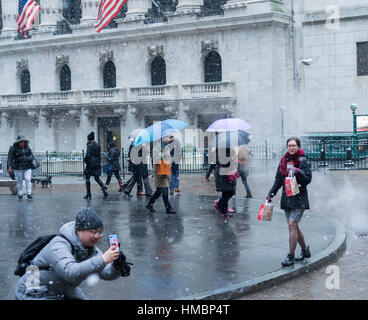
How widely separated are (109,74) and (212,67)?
7.53 metres

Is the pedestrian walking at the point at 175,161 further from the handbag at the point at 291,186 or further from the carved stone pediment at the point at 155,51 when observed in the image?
the carved stone pediment at the point at 155,51

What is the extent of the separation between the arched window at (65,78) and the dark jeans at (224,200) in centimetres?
3006

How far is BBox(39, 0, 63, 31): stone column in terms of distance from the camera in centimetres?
4250

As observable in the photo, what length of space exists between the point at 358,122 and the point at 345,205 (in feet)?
57.1

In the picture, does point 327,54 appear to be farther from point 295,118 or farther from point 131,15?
point 131,15

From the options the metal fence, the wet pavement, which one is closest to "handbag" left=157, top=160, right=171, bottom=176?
the wet pavement

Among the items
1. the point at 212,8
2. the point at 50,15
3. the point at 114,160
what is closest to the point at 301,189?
the point at 114,160

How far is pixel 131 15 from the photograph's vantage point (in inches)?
1519

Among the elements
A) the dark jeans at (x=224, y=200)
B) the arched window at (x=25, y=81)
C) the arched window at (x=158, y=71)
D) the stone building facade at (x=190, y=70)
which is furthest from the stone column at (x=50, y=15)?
the dark jeans at (x=224, y=200)

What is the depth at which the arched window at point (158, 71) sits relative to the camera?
38219 mm

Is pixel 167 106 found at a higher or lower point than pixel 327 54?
lower

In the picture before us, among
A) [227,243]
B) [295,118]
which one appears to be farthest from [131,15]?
[227,243]

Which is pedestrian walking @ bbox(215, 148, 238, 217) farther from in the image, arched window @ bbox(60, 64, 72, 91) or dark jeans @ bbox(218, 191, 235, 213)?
arched window @ bbox(60, 64, 72, 91)

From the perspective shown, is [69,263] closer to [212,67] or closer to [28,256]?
[28,256]
